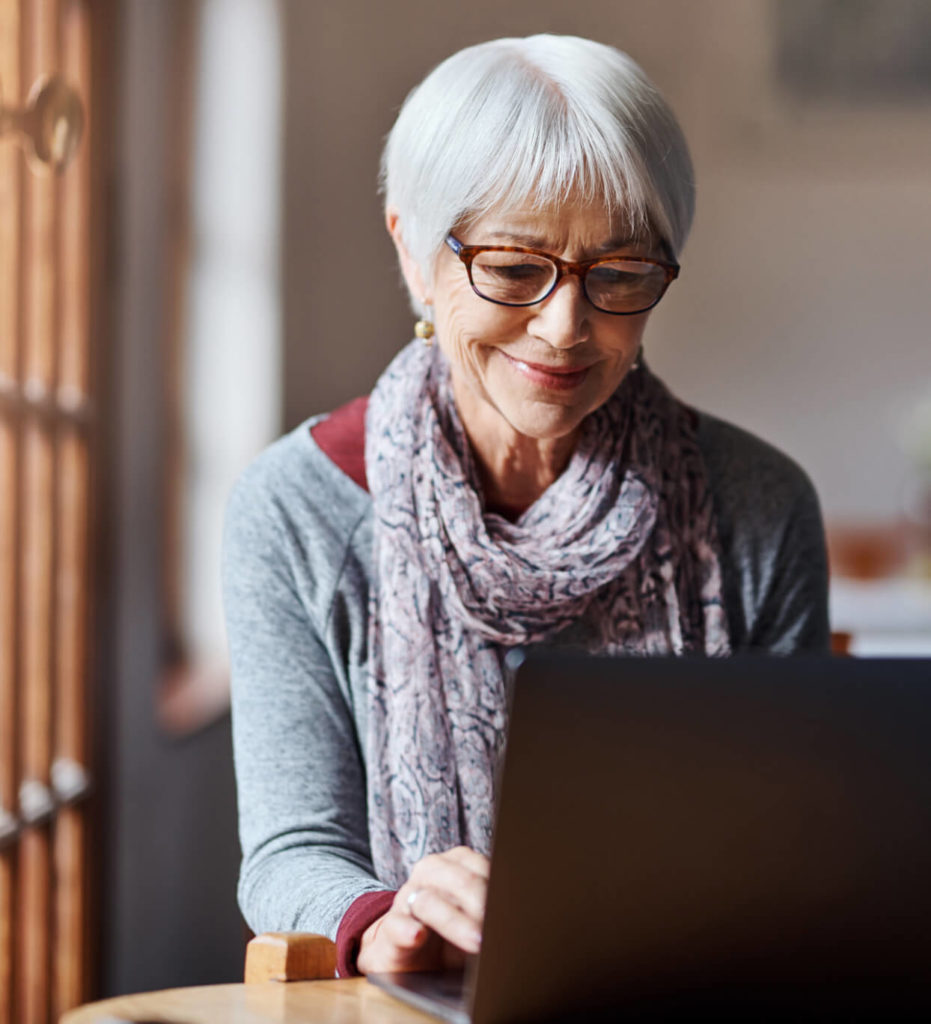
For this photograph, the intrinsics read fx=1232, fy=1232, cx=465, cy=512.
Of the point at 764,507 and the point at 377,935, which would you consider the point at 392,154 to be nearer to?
the point at 764,507

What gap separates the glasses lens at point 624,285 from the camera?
112 cm

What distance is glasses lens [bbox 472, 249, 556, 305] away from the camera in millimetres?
1113

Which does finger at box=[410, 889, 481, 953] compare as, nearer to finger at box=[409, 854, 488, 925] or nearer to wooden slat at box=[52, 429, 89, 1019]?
finger at box=[409, 854, 488, 925]

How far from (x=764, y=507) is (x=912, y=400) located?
3.48m

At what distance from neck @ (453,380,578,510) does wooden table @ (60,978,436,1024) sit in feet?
2.17

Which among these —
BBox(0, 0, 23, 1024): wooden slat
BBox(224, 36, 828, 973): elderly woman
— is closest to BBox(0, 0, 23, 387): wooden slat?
BBox(0, 0, 23, 1024): wooden slat

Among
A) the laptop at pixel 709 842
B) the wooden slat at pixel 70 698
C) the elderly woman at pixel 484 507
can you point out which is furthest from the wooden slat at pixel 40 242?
the laptop at pixel 709 842

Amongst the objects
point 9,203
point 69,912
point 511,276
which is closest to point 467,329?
point 511,276

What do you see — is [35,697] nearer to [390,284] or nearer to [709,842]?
[709,842]

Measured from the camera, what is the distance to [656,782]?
1.85 feet

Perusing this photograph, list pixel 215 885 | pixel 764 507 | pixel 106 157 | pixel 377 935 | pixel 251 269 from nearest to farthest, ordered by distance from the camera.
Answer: pixel 377 935, pixel 764 507, pixel 106 157, pixel 215 885, pixel 251 269

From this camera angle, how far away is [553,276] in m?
1.12

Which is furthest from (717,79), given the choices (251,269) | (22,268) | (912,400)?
(22,268)

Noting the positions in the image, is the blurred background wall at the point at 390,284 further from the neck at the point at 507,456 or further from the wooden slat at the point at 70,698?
the neck at the point at 507,456
